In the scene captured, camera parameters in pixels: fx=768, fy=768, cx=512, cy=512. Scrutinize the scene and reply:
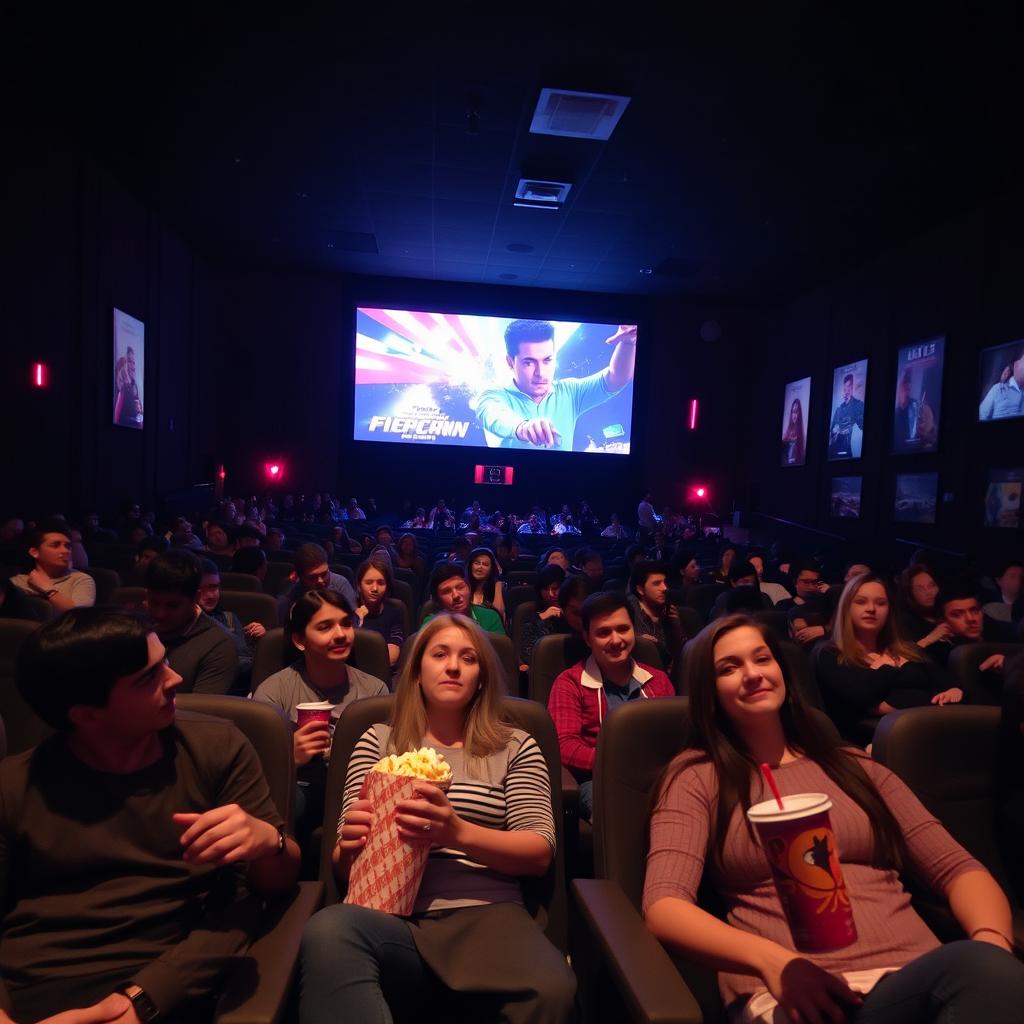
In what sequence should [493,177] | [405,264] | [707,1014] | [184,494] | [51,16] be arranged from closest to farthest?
[707,1014]
[51,16]
[493,177]
[184,494]
[405,264]

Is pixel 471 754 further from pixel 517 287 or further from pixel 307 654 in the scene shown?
pixel 517 287

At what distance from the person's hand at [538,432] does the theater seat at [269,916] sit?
13624 millimetres

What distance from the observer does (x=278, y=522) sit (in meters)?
11.1

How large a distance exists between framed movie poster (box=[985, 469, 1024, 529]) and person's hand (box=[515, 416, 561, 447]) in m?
8.21

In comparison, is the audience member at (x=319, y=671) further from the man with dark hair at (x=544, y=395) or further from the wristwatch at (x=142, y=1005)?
the man with dark hair at (x=544, y=395)

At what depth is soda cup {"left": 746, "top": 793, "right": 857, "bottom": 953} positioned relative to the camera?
1352 mm

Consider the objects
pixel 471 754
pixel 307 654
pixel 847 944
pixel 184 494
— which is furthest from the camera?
pixel 184 494

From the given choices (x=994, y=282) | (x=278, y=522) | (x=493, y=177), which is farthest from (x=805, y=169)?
(x=278, y=522)

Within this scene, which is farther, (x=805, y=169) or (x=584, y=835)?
(x=805, y=169)

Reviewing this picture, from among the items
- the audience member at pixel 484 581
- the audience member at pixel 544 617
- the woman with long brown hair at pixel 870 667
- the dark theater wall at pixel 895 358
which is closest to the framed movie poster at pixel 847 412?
the dark theater wall at pixel 895 358

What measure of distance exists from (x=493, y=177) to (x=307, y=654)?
804cm

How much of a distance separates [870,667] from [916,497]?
788 cm

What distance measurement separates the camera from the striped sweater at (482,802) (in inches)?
69.1

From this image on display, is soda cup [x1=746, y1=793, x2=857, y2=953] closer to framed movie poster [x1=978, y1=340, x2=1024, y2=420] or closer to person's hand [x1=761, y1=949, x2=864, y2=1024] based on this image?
person's hand [x1=761, y1=949, x2=864, y2=1024]
